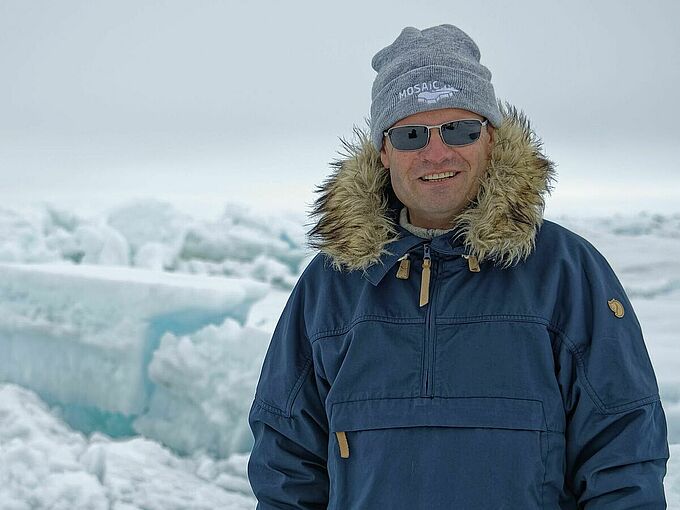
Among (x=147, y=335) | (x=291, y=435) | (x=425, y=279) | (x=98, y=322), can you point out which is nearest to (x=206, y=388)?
(x=147, y=335)

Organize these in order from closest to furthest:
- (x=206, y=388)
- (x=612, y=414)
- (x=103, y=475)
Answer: (x=612, y=414), (x=103, y=475), (x=206, y=388)

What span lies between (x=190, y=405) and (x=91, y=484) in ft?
1.34

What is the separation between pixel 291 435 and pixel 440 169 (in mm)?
509

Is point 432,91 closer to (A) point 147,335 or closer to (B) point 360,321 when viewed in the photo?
(B) point 360,321

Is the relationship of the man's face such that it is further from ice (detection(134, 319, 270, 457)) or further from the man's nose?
ice (detection(134, 319, 270, 457))

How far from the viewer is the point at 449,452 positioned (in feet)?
3.76

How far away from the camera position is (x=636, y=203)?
2557 millimetres

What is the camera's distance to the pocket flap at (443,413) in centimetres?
113

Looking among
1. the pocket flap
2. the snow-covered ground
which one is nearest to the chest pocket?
the pocket flap

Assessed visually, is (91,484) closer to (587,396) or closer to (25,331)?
(25,331)

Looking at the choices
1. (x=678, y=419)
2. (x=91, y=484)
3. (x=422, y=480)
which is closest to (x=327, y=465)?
(x=422, y=480)

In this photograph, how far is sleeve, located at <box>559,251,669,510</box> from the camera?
109 centimetres

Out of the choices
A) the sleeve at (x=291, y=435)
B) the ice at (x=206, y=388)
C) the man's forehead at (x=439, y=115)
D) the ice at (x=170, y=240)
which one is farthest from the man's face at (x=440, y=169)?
the ice at (x=170, y=240)

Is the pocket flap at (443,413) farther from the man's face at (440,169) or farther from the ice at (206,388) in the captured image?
the ice at (206,388)
